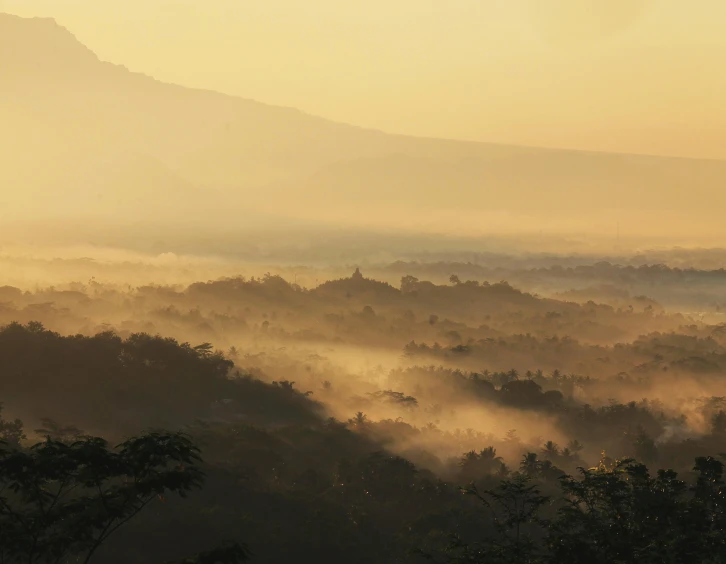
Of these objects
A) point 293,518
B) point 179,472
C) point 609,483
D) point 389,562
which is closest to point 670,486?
point 609,483

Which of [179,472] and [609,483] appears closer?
[179,472]

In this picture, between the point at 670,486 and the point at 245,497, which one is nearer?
the point at 670,486

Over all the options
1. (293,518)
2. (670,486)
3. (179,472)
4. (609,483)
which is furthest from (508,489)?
(293,518)

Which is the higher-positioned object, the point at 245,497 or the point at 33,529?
the point at 33,529

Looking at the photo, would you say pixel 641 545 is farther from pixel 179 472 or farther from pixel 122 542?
pixel 122 542

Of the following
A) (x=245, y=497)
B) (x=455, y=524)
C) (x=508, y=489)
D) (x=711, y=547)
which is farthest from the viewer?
(x=245, y=497)

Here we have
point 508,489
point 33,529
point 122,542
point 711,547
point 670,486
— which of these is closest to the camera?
point 33,529

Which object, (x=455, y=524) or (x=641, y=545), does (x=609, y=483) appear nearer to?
(x=641, y=545)

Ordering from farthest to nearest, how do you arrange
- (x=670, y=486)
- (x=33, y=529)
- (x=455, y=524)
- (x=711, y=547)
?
(x=455, y=524), (x=670, y=486), (x=711, y=547), (x=33, y=529)

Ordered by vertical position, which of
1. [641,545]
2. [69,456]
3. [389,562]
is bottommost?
[389,562]
